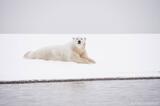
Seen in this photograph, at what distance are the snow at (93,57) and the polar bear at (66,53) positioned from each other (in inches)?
1.9

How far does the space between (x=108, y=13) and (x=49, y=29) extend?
0.75 m

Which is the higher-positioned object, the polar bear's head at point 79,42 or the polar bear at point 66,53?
the polar bear's head at point 79,42

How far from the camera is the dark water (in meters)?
2.36

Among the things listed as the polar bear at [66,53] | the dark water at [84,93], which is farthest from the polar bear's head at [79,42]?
the dark water at [84,93]

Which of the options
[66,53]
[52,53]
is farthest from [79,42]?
[52,53]

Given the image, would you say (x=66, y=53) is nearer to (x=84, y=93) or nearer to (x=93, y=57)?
(x=93, y=57)

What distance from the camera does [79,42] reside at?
3430 mm

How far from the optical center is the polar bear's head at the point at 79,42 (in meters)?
3.42

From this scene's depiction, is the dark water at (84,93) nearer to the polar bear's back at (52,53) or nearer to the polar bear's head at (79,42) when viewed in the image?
the polar bear's back at (52,53)

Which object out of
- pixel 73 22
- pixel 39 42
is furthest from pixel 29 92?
pixel 73 22

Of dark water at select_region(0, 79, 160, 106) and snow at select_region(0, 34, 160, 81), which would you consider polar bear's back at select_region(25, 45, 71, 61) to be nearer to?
snow at select_region(0, 34, 160, 81)

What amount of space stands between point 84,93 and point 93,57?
0.87m

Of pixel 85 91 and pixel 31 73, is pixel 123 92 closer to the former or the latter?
pixel 85 91

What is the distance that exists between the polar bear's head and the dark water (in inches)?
17.6
